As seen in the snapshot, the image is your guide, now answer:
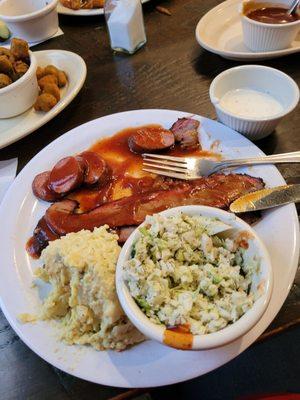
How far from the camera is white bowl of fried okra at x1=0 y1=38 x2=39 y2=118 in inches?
80.0

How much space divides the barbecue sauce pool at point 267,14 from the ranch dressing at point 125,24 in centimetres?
63

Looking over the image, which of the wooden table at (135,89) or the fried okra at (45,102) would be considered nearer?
the wooden table at (135,89)

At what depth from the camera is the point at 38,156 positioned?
1813 millimetres

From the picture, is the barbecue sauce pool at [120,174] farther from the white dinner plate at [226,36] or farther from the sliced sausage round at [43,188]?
the white dinner plate at [226,36]

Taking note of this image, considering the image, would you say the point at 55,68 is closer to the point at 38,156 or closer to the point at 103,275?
the point at 38,156

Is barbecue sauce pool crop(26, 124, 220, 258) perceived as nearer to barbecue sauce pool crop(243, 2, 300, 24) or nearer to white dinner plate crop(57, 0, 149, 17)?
barbecue sauce pool crop(243, 2, 300, 24)

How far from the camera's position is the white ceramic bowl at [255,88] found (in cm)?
170

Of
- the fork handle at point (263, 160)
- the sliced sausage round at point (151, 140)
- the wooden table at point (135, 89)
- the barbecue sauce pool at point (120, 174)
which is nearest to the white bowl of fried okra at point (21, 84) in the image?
the wooden table at point (135, 89)

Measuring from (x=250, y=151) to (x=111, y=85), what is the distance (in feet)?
3.42

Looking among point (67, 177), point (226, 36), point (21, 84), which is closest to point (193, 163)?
point (67, 177)

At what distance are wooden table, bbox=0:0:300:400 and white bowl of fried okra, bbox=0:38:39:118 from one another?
18 cm

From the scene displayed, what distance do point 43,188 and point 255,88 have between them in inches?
43.3

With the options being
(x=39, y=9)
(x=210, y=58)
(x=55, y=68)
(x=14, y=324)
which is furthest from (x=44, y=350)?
(x=39, y=9)

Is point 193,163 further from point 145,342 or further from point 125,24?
point 125,24
